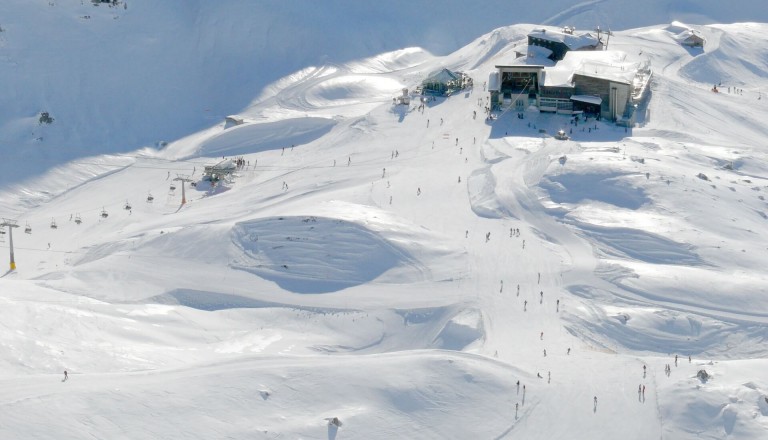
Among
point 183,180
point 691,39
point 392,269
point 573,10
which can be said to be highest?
point 573,10

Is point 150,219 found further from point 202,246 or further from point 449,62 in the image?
point 449,62

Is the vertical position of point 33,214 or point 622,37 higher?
point 622,37

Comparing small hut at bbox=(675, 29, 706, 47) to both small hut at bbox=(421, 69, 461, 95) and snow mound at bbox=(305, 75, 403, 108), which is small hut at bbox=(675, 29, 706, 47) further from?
snow mound at bbox=(305, 75, 403, 108)

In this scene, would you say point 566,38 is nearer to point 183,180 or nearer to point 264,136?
point 264,136

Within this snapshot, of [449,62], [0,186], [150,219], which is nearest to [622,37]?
[449,62]

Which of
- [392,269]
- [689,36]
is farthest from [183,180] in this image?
[689,36]

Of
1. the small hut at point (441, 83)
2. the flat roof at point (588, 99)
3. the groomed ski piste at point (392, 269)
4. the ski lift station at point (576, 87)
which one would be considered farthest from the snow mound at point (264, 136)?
the flat roof at point (588, 99)
